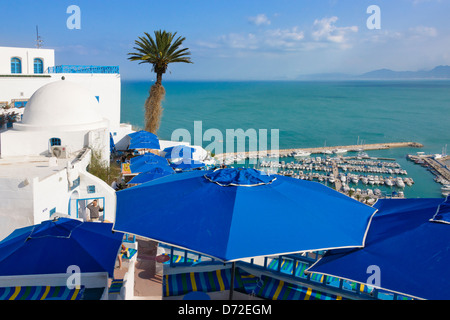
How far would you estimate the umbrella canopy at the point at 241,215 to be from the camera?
4.65 m

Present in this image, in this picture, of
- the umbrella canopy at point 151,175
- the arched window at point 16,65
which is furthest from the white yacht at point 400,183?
the arched window at point 16,65

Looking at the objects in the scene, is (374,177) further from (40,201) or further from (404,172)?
(40,201)

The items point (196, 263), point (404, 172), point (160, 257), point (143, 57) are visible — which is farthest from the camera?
point (404, 172)

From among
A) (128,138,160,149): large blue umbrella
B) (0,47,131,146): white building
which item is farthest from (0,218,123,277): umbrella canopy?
(0,47,131,146): white building

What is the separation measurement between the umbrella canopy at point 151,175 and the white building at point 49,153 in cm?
106

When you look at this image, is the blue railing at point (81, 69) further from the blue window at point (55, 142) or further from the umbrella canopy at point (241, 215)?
the umbrella canopy at point (241, 215)

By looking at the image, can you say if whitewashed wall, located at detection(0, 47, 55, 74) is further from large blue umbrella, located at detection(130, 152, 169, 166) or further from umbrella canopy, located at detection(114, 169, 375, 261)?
umbrella canopy, located at detection(114, 169, 375, 261)

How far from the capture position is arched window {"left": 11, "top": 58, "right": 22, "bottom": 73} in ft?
85.2

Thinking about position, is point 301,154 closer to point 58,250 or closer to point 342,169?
point 342,169

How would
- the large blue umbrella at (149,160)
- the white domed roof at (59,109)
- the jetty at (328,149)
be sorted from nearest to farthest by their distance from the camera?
A: the white domed roof at (59,109) < the large blue umbrella at (149,160) < the jetty at (328,149)
